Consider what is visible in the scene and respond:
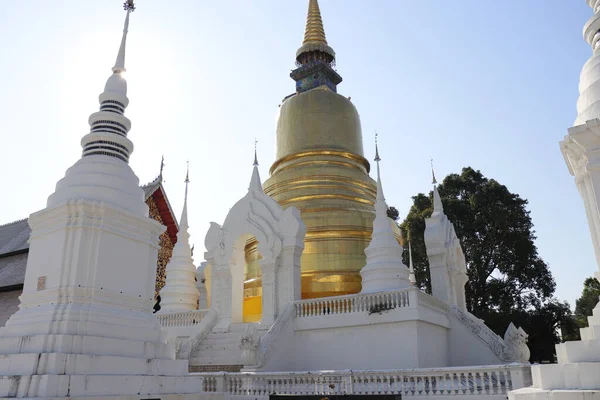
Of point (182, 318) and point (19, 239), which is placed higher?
point (19, 239)

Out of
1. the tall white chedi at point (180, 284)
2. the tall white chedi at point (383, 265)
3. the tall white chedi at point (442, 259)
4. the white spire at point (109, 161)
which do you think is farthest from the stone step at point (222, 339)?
the white spire at point (109, 161)

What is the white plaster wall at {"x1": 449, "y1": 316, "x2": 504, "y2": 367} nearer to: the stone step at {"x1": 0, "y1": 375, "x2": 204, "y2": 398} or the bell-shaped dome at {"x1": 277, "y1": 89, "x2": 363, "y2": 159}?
the bell-shaped dome at {"x1": 277, "y1": 89, "x2": 363, "y2": 159}

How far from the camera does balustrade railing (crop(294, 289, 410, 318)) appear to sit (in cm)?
1124

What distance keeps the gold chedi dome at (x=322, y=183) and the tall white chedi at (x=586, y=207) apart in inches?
379

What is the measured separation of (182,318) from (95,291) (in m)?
8.27

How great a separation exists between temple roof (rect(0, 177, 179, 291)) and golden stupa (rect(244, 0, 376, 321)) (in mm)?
6225

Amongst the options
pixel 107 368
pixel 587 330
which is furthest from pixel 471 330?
pixel 107 368

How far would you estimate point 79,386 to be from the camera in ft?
17.3

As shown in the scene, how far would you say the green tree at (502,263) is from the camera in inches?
866

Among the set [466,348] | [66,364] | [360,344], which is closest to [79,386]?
[66,364]

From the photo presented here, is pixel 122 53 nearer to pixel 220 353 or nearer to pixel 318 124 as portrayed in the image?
pixel 220 353

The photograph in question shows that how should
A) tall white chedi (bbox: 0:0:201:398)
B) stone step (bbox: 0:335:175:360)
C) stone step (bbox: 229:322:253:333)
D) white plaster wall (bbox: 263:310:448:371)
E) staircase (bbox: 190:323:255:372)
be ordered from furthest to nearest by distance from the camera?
stone step (bbox: 229:322:253:333), staircase (bbox: 190:323:255:372), white plaster wall (bbox: 263:310:448:371), stone step (bbox: 0:335:175:360), tall white chedi (bbox: 0:0:201:398)

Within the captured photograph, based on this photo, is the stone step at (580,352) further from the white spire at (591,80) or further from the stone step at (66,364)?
the stone step at (66,364)

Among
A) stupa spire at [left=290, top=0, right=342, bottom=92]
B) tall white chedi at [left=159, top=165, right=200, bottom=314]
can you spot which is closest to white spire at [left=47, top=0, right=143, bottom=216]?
tall white chedi at [left=159, top=165, right=200, bottom=314]
